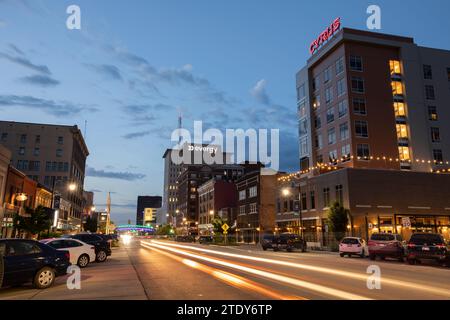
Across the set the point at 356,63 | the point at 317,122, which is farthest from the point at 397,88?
the point at 317,122

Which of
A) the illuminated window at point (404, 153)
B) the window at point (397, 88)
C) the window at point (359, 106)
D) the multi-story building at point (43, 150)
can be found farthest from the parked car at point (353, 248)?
the multi-story building at point (43, 150)

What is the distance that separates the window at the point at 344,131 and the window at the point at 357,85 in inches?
202

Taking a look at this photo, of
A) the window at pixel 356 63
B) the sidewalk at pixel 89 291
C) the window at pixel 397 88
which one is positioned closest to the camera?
the sidewalk at pixel 89 291

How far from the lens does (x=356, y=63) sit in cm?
5722

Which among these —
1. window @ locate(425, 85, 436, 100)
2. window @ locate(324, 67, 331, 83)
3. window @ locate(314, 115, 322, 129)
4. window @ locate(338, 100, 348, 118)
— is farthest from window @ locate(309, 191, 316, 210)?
window @ locate(425, 85, 436, 100)

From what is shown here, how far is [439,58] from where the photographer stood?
201 feet

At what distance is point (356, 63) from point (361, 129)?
10248 mm

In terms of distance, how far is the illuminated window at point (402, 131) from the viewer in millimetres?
57125

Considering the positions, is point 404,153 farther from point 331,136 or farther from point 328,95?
point 328,95

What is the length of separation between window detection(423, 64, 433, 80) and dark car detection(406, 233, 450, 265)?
1722 inches

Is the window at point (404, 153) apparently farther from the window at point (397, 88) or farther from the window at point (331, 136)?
the window at point (331, 136)

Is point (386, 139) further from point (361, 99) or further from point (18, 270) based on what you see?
point (18, 270)
